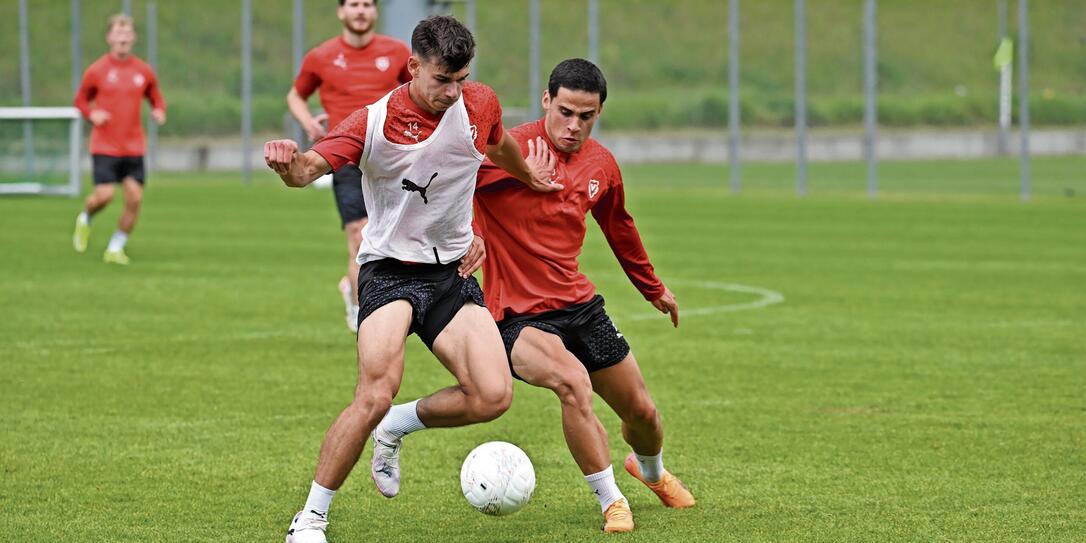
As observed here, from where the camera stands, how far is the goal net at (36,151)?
29984 mm

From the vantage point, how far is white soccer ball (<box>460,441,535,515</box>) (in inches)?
237

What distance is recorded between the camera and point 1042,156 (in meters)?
29.7

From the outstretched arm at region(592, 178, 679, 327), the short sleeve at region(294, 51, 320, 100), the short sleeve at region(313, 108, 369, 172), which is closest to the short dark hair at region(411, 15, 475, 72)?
the short sleeve at region(313, 108, 369, 172)

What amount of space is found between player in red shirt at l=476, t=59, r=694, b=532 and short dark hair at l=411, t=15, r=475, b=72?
660 millimetres

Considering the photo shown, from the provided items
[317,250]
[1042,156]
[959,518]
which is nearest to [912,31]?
[1042,156]

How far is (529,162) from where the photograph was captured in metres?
6.28

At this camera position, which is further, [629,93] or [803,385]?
[629,93]

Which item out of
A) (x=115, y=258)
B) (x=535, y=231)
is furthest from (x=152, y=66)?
(x=535, y=231)

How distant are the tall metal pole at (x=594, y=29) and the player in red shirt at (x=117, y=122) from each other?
14.6 m

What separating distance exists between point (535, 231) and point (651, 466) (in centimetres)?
102

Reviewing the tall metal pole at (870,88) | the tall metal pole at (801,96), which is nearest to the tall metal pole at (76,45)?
the tall metal pole at (801,96)

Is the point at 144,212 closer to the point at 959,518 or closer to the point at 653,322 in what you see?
the point at 653,322

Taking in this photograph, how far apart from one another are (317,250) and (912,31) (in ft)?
59.9

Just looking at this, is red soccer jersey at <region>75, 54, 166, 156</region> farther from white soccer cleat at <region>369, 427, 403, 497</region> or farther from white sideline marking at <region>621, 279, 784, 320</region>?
white soccer cleat at <region>369, 427, 403, 497</region>
